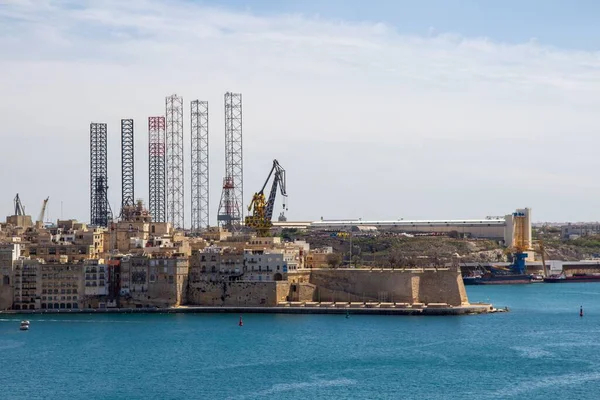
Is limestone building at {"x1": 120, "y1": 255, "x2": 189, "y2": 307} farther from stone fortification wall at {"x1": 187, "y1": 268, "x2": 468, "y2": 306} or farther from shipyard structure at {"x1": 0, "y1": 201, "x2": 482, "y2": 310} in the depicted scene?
stone fortification wall at {"x1": 187, "y1": 268, "x2": 468, "y2": 306}

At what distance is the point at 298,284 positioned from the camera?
6025 centimetres

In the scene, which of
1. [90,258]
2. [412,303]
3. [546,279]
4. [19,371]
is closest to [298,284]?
[412,303]

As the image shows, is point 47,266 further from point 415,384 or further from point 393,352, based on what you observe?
point 415,384

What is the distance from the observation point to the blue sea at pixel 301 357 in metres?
38.6

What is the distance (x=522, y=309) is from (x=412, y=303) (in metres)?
7.29

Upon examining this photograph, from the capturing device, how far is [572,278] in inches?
3920

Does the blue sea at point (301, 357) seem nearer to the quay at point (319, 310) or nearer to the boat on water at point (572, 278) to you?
the quay at point (319, 310)

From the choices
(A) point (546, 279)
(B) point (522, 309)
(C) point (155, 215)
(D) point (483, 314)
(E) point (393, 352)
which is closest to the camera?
(E) point (393, 352)

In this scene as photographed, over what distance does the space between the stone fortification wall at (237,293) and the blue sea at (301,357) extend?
1.77 meters

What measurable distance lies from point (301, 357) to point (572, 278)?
58.8 meters

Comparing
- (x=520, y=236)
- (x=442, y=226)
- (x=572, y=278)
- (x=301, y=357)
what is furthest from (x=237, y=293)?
(x=442, y=226)

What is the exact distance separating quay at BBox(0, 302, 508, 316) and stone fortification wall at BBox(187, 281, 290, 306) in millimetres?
510

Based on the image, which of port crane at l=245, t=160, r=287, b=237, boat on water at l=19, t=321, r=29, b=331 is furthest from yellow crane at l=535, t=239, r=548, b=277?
boat on water at l=19, t=321, r=29, b=331

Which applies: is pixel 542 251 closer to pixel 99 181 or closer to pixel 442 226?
pixel 442 226
